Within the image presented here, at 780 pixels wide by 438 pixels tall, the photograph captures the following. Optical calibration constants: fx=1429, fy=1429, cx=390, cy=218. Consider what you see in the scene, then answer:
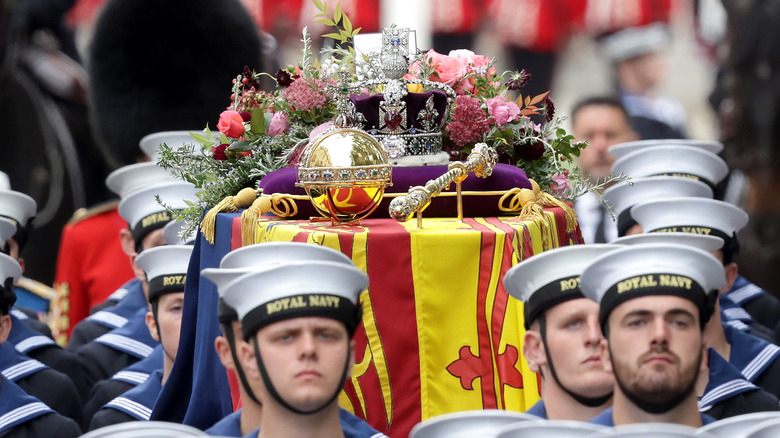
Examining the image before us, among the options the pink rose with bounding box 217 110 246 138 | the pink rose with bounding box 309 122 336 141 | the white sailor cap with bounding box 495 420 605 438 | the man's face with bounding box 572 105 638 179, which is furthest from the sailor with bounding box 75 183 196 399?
the white sailor cap with bounding box 495 420 605 438

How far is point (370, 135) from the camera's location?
4680 millimetres

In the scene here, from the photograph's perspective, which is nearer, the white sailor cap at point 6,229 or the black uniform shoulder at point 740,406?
the black uniform shoulder at point 740,406

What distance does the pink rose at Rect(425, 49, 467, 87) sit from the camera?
17.6 ft

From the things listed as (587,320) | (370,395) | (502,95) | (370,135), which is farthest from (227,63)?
(587,320)

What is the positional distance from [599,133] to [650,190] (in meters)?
2.72

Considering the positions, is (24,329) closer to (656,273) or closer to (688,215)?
(688,215)

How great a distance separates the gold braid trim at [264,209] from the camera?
4625 millimetres

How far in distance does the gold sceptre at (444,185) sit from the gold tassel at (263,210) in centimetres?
49

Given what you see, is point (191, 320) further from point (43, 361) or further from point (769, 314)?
point (769, 314)

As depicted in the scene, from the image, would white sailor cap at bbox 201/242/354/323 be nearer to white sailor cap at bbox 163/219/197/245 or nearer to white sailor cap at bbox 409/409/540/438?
white sailor cap at bbox 409/409/540/438

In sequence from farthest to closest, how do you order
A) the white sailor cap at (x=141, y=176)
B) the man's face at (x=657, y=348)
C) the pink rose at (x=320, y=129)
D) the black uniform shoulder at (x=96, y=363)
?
the white sailor cap at (x=141, y=176), the black uniform shoulder at (x=96, y=363), the pink rose at (x=320, y=129), the man's face at (x=657, y=348)

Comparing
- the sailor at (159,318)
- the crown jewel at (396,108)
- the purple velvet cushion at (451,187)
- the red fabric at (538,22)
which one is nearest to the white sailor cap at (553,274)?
the purple velvet cushion at (451,187)

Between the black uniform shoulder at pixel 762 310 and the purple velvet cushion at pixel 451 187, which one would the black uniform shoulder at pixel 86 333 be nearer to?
the purple velvet cushion at pixel 451 187

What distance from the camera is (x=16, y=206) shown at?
19.9 feet
